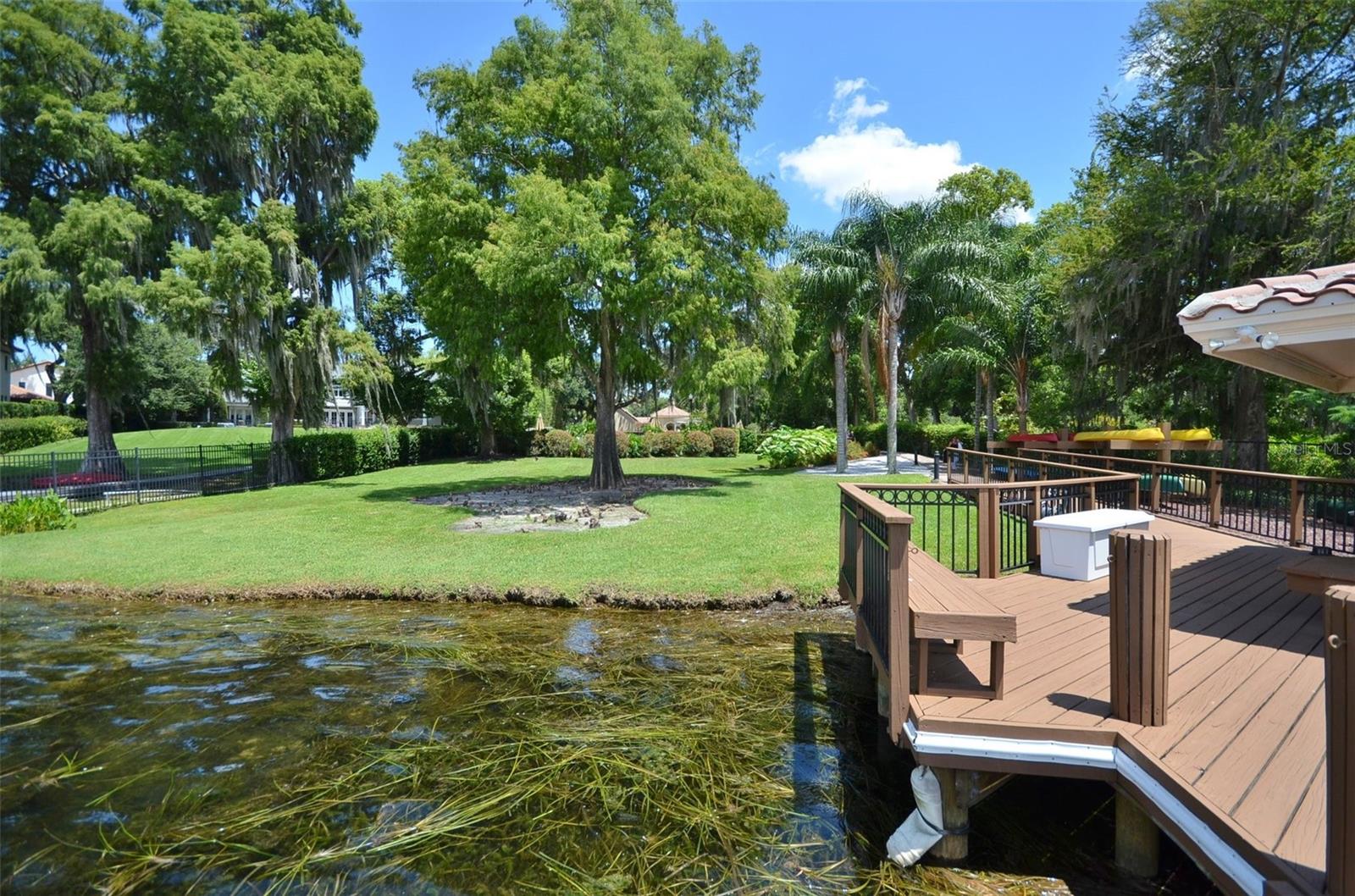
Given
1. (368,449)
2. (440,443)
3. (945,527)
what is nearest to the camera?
(945,527)

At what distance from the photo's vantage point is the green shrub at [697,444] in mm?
32188

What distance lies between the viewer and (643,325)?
49.7 feet

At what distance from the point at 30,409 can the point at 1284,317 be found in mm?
48024

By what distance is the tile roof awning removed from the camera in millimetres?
3107

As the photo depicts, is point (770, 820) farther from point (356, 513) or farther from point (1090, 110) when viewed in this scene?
point (1090, 110)

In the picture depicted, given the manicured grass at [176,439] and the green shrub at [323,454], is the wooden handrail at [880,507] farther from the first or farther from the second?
the manicured grass at [176,439]

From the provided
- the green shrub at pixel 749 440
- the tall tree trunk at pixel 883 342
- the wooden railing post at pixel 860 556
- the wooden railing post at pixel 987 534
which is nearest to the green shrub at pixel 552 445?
the green shrub at pixel 749 440

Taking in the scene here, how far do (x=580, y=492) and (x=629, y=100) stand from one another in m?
9.35

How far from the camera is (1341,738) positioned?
1.82m

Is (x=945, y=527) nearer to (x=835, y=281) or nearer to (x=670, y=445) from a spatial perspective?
(x=835, y=281)

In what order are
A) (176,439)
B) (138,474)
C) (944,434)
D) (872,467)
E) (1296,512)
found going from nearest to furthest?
(1296,512) → (138,474) → (872,467) → (944,434) → (176,439)

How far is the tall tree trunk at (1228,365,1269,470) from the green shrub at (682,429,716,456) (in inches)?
809

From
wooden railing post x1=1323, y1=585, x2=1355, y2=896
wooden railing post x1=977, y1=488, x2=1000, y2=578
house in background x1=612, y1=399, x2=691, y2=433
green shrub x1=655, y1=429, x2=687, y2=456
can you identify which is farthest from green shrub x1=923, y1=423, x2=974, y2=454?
house in background x1=612, y1=399, x2=691, y2=433

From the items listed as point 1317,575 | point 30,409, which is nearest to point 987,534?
point 1317,575
